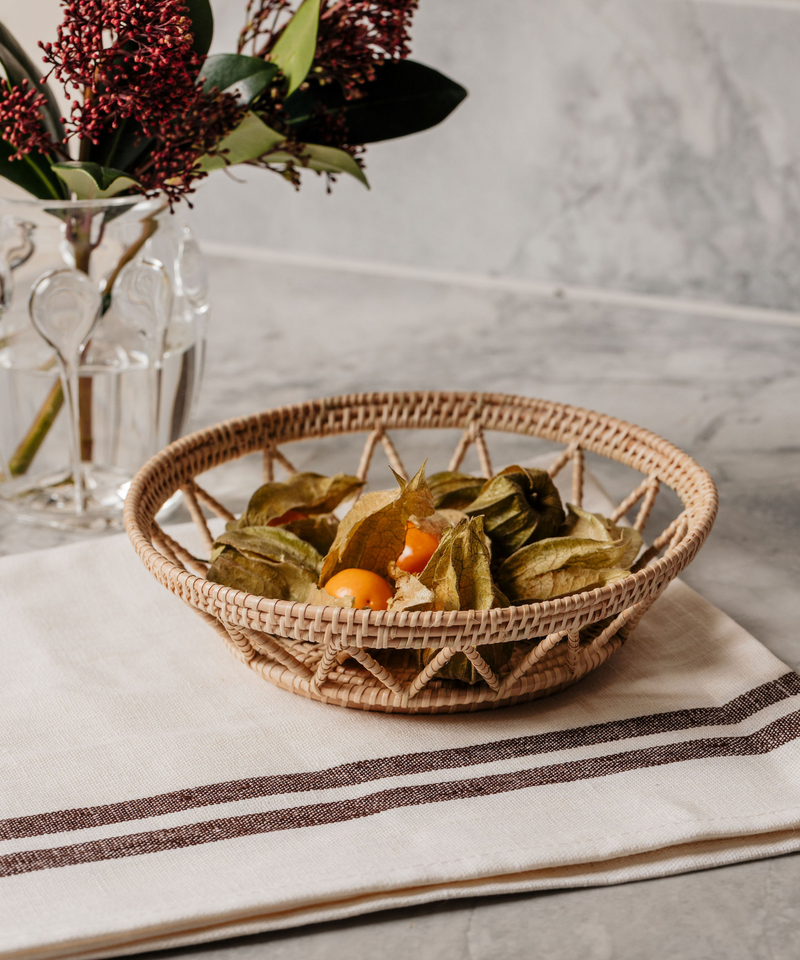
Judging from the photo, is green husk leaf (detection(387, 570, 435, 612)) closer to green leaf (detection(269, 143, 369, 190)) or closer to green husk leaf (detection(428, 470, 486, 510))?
green husk leaf (detection(428, 470, 486, 510))

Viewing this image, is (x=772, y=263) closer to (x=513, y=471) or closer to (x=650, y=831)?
(x=513, y=471)

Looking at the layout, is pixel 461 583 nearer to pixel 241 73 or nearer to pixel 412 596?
pixel 412 596

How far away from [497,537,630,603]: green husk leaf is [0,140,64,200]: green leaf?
1.32 ft

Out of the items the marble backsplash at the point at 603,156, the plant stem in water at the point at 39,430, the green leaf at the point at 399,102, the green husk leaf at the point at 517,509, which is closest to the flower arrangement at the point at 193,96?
the green leaf at the point at 399,102

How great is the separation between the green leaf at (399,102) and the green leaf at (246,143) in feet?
0.24

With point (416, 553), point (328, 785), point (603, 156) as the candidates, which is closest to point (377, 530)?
point (416, 553)

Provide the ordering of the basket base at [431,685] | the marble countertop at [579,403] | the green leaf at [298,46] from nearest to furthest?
the marble countertop at [579,403] < the basket base at [431,685] < the green leaf at [298,46]

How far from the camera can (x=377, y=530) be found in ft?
1.90

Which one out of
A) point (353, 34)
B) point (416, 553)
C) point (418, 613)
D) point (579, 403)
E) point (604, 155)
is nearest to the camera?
point (418, 613)

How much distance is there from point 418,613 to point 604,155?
0.97 metres

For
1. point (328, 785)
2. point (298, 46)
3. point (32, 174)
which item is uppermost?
point (298, 46)

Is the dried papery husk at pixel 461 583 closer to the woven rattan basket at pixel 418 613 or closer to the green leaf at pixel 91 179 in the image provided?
the woven rattan basket at pixel 418 613

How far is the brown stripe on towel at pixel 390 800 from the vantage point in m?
0.49

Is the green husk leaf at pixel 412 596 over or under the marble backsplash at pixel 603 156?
under
